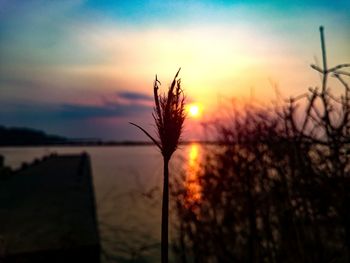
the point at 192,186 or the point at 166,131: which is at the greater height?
the point at 166,131

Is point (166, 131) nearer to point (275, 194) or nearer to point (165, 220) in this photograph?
Answer: point (165, 220)

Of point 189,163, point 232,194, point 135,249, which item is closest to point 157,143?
point 232,194

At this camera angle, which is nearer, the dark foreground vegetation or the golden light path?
the dark foreground vegetation

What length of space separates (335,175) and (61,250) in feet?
23.3

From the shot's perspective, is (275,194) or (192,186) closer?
(275,194)

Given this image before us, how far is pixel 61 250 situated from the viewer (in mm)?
8695

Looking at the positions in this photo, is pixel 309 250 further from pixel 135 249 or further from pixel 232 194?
pixel 135 249

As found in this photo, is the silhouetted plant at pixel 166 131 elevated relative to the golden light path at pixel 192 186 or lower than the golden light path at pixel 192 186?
elevated

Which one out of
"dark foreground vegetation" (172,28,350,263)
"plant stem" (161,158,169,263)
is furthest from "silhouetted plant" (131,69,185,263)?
"dark foreground vegetation" (172,28,350,263)

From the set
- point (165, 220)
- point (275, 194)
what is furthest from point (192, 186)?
point (165, 220)

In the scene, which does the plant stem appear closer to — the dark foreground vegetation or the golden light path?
the dark foreground vegetation

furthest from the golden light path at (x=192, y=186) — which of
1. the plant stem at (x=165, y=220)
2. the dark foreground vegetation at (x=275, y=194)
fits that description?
the plant stem at (x=165, y=220)

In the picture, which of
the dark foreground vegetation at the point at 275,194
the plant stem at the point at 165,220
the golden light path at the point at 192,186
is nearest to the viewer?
the plant stem at the point at 165,220

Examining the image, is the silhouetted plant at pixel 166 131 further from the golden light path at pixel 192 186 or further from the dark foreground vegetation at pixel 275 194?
the golden light path at pixel 192 186
